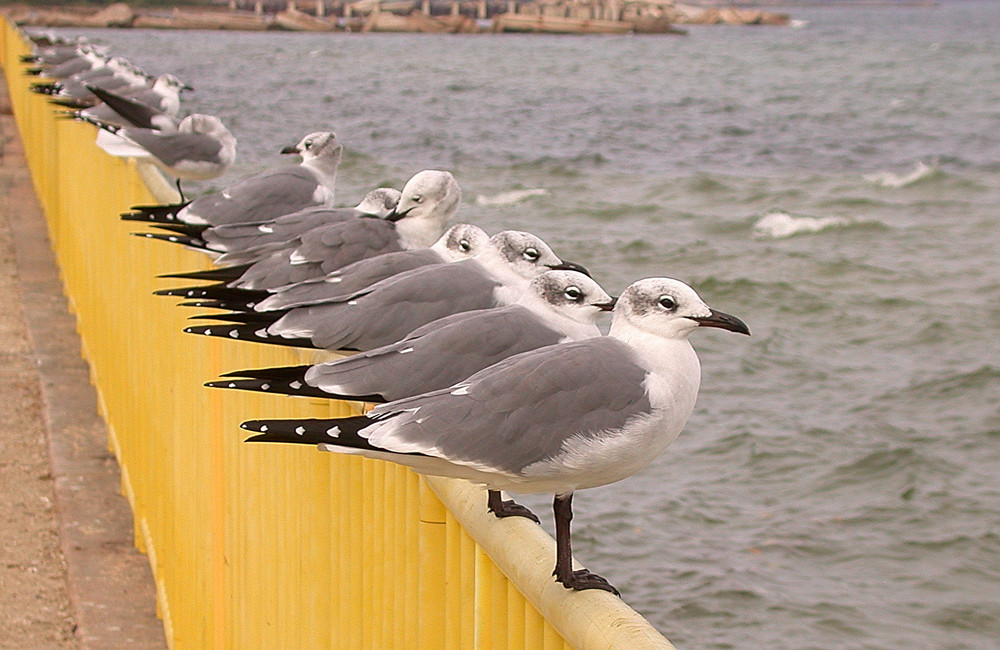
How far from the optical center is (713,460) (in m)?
10.4

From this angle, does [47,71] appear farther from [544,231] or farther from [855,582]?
[855,582]

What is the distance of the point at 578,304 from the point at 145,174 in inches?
127

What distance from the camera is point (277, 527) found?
10.6ft

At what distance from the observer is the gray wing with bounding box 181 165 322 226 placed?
15.8ft

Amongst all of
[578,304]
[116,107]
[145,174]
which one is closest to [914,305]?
[116,107]

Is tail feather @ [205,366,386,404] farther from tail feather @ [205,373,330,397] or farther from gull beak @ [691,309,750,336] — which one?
gull beak @ [691,309,750,336]

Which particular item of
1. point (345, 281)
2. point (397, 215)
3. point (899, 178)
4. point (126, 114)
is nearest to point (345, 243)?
point (397, 215)

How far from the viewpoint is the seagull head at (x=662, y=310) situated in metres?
2.42

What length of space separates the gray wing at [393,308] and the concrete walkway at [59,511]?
202cm

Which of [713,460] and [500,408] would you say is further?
[713,460]

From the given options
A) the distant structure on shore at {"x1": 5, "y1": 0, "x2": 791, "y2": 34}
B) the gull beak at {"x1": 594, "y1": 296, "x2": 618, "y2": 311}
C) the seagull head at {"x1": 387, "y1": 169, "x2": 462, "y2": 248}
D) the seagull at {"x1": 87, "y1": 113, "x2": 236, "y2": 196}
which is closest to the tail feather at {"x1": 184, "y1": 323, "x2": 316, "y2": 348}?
the gull beak at {"x1": 594, "y1": 296, "x2": 618, "y2": 311}

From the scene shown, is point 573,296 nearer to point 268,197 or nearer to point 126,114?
point 268,197

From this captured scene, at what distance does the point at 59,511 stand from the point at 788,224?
49.6 ft

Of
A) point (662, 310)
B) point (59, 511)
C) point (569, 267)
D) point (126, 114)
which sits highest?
point (662, 310)
